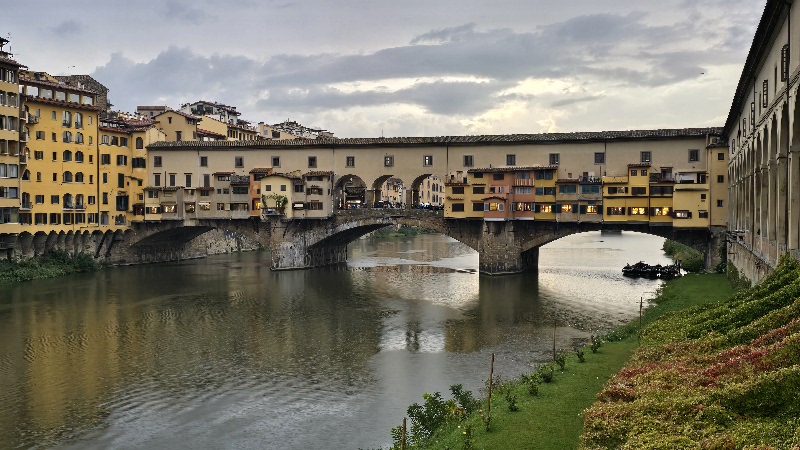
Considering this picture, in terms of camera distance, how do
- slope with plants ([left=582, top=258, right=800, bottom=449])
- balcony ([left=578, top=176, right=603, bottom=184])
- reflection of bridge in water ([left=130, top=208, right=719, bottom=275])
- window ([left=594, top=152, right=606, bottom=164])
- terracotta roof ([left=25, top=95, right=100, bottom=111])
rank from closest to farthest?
slope with plants ([left=582, top=258, right=800, bottom=449])
balcony ([left=578, top=176, right=603, bottom=184])
reflection of bridge in water ([left=130, top=208, right=719, bottom=275])
terracotta roof ([left=25, top=95, right=100, bottom=111])
window ([left=594, top=152, right=606, bottom=164])

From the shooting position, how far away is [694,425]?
12.7m

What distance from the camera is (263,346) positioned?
3562 cm

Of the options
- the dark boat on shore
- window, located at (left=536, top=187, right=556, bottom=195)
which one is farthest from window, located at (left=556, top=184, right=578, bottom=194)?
the dark boat on shore

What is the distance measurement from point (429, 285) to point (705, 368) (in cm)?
4346

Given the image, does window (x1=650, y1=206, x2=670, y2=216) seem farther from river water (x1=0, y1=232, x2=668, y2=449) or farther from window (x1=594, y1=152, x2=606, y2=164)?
window (x1=594, y1=152, x2=606, y2=164)

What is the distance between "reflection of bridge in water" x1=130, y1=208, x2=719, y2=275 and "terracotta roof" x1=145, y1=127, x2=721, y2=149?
6.84 meters

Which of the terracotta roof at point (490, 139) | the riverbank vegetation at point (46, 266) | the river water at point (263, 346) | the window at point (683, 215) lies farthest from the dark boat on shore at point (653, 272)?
the riverbank vegetation at point (46, 266)

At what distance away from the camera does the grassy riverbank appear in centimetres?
1745

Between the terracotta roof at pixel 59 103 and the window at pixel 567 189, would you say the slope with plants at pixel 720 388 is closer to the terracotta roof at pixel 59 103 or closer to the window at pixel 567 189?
the window at pixel 567 189

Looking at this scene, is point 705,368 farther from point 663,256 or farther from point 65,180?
point 663,256

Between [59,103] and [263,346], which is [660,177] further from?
[59,103]

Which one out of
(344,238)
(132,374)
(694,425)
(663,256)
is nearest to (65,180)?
(344,238)

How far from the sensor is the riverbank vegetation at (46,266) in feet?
192

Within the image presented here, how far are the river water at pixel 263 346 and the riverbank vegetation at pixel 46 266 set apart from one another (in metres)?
2.16
